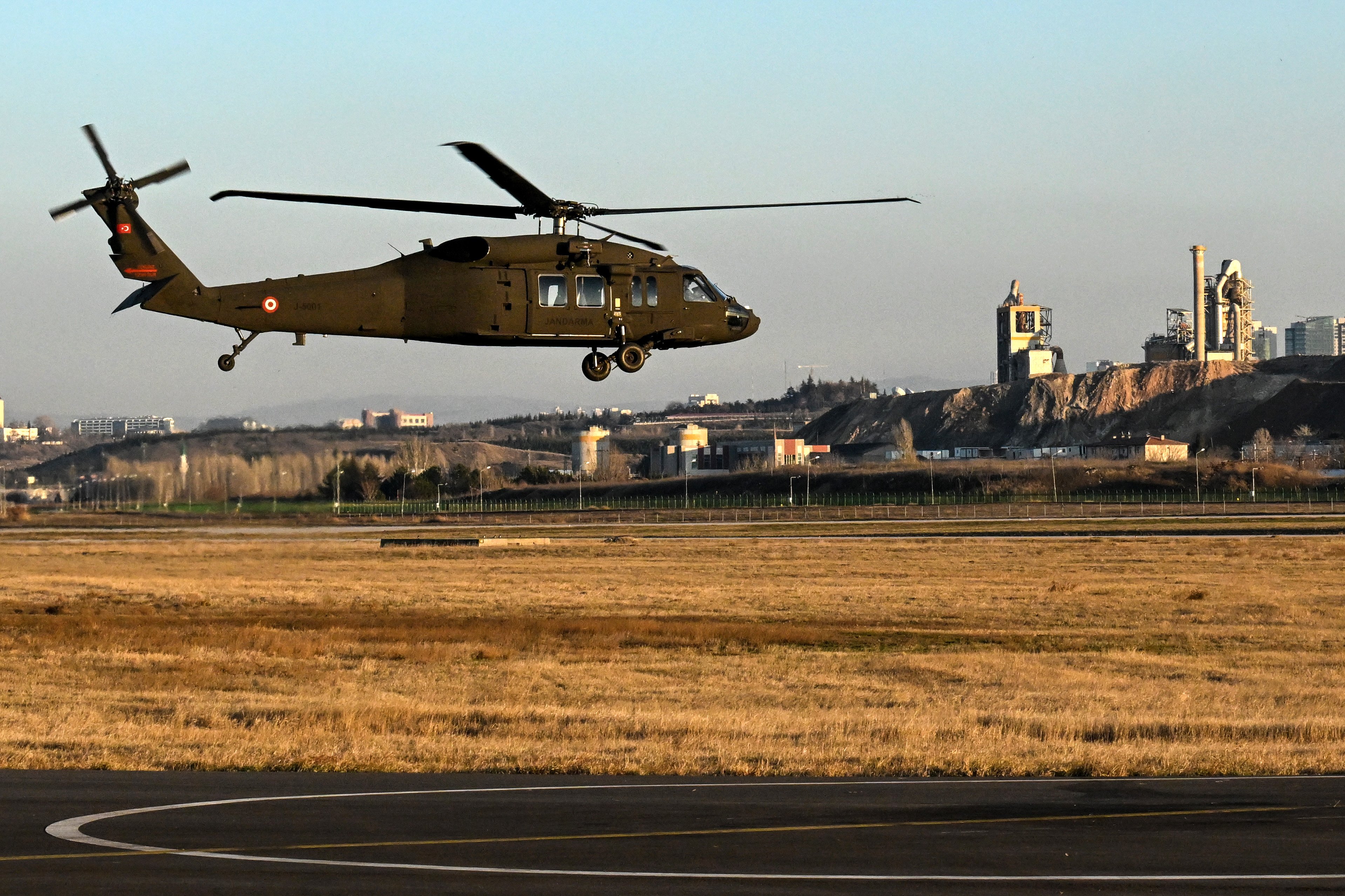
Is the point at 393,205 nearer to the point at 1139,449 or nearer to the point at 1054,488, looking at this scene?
the point at 1054,488

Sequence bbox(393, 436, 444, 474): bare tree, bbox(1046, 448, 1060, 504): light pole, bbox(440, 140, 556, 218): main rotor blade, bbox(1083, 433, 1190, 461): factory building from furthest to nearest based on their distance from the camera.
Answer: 1. bbox(1083, 433, 1190, 461): factory building
2. bbox(1046, 448, 1060, 504): light pole
3. bbox(393, 436, 444, 474): bare tree
4. bbox(440, 140, 556, 218): main rotor blade

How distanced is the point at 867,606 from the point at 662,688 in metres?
19.8

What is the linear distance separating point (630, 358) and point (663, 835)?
11.2 meters

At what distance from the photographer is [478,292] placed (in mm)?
23406

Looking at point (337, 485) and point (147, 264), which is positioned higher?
point (147, 264)

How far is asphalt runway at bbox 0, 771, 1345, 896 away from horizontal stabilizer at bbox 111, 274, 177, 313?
689 centimetres

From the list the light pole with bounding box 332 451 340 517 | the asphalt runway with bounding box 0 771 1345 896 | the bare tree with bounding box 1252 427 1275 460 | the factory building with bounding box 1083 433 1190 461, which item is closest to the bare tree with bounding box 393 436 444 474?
the light pole with bounding box 332 451 340 517

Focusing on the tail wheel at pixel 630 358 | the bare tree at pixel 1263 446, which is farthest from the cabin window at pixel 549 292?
the bare tree at pixel 1263 446

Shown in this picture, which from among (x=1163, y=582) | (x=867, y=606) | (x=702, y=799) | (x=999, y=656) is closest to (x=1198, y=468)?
(x=1163, y=582)

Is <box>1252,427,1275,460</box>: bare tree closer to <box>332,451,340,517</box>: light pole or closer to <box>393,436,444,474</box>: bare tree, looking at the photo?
<box>393,436,444,474</box>: bare tree

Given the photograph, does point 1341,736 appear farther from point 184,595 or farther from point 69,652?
point 184,595

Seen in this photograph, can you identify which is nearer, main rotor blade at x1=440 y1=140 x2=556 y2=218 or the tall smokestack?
main rotor blade at x1=440 y1=140 x2=556 y2=218

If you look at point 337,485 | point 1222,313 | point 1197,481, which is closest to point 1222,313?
point 1222,313

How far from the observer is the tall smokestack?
18350cm
